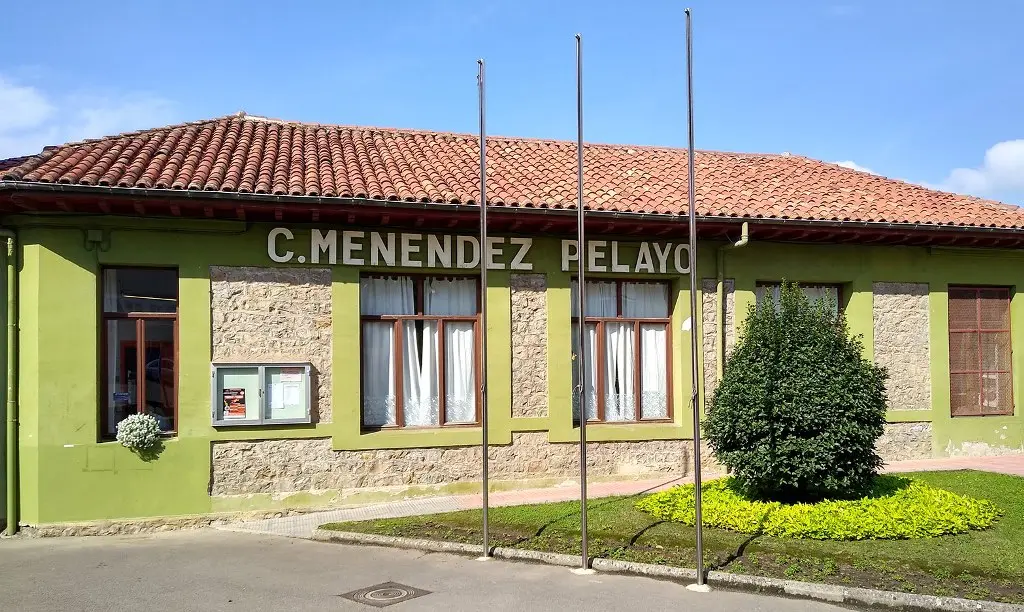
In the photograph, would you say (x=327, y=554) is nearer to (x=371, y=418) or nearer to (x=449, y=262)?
(x=371, y=418)

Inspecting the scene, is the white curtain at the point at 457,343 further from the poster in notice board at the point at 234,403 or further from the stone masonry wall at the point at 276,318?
the poster in notice board at the point at 234,403

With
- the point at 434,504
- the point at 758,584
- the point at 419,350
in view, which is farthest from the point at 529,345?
the point at 758,584

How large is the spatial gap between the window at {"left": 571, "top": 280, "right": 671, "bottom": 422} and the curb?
4.26 m

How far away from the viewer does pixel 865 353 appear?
12.8 m

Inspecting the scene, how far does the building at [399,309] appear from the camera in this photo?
9898 millimetres

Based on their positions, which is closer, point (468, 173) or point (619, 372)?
point (619, 372)

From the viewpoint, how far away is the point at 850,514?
8555mm

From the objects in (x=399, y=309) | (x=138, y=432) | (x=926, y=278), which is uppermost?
(x=926, y=278)

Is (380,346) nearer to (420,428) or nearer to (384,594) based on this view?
(420,428)

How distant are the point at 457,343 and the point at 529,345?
99 cm

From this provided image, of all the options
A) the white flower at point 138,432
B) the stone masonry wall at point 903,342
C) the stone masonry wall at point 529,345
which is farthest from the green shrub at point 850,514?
the white flower at point 138,432

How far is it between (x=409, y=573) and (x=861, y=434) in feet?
15.8

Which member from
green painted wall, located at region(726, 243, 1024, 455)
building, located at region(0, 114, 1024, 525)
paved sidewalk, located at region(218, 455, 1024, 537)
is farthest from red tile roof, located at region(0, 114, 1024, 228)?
paved sidewalk, located at region(218, 455, 1024, 537)

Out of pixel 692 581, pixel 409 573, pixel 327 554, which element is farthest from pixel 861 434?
pixel 327 554
